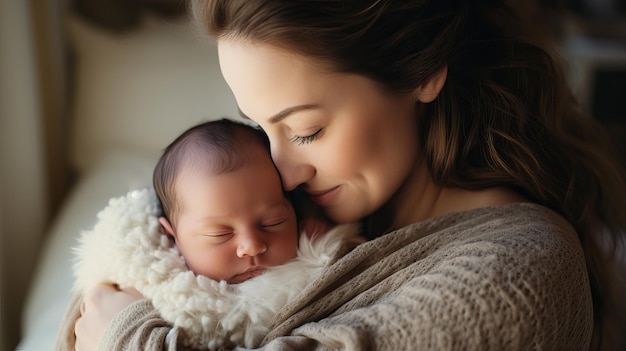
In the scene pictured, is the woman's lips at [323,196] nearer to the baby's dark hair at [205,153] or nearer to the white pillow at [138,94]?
the baby's dark hair at [205,153]

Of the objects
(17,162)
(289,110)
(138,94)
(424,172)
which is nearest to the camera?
(289,110)

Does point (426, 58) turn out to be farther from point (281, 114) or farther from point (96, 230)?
point (96, 230)

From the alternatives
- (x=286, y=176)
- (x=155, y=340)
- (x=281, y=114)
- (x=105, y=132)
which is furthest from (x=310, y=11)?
(x=105, y=132)

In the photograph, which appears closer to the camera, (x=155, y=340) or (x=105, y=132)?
(x=155, y=340)

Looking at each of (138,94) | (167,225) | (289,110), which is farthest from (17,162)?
(289,110)

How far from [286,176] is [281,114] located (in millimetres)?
131

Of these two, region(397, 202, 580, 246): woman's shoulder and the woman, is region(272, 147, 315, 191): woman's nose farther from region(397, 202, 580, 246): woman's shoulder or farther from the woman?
region(397, 202, 580, 246): woman's shoulder

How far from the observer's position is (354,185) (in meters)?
1.19

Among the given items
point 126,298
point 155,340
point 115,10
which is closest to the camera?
point 155,340

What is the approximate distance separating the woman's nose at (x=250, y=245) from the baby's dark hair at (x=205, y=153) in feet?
0.38

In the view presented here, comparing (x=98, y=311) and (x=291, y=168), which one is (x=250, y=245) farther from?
(x=98, y=311)

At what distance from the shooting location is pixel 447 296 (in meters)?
0.98

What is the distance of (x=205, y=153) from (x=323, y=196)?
8.6 inches

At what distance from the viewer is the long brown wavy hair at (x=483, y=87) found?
1.06 meters
